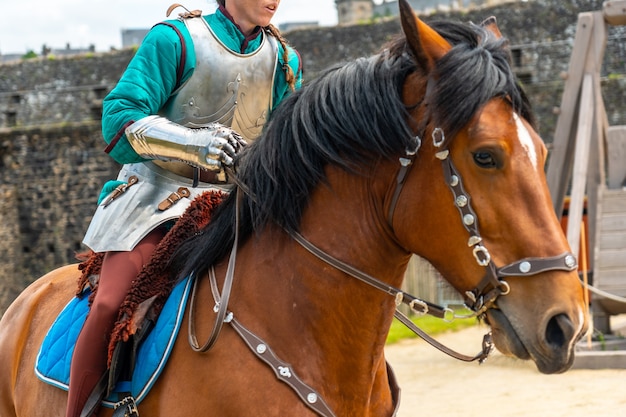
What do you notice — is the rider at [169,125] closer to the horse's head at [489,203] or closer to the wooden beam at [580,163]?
the horse's head at [489,203]

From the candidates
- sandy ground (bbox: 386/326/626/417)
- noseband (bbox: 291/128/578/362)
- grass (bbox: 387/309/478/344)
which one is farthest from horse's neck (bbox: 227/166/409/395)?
grass (bbox: 387/309/478/344)

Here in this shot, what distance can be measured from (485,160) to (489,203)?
4.4 inches

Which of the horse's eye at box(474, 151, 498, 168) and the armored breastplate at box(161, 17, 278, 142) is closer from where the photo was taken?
the horse's eye at box(474, 151, 498, 168)

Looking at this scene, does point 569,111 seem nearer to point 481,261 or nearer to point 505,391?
point 505,391

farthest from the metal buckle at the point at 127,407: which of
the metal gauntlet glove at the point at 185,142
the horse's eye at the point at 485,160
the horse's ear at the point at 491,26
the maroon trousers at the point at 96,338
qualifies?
the horse's ear at the point at 491,26

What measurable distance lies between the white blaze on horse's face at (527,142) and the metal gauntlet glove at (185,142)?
0.87 metres

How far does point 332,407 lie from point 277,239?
519 mm

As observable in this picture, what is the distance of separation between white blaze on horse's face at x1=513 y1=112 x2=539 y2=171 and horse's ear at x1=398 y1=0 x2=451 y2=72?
Answer: 0.89 feet

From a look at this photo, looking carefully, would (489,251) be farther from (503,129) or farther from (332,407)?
(332,407)

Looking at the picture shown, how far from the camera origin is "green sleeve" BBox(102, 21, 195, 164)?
2.87 meters

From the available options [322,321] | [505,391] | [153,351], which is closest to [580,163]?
[505,391]

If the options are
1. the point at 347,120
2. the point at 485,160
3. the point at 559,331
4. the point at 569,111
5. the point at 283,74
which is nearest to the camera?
the point at 559,331

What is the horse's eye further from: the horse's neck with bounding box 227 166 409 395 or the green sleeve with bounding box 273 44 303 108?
the green sleeve with bounding box 273 44 303 108

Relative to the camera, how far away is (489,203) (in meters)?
2.24
